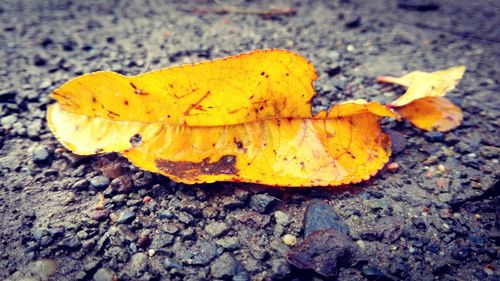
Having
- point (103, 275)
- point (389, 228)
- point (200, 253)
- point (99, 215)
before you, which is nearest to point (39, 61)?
point (99, 215)

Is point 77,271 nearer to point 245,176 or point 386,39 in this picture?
point 245,176

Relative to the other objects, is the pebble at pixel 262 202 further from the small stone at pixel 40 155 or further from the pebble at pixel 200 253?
the small stone at pixel 40 155

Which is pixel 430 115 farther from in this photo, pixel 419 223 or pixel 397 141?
pixel 419 223

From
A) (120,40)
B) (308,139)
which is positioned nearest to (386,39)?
(308,139)

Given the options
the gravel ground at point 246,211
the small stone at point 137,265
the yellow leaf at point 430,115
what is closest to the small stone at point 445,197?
the gravel ground at point 246,211

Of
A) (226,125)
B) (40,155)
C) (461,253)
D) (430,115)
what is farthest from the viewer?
(430,115)

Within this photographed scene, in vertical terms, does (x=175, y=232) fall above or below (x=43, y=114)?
below
